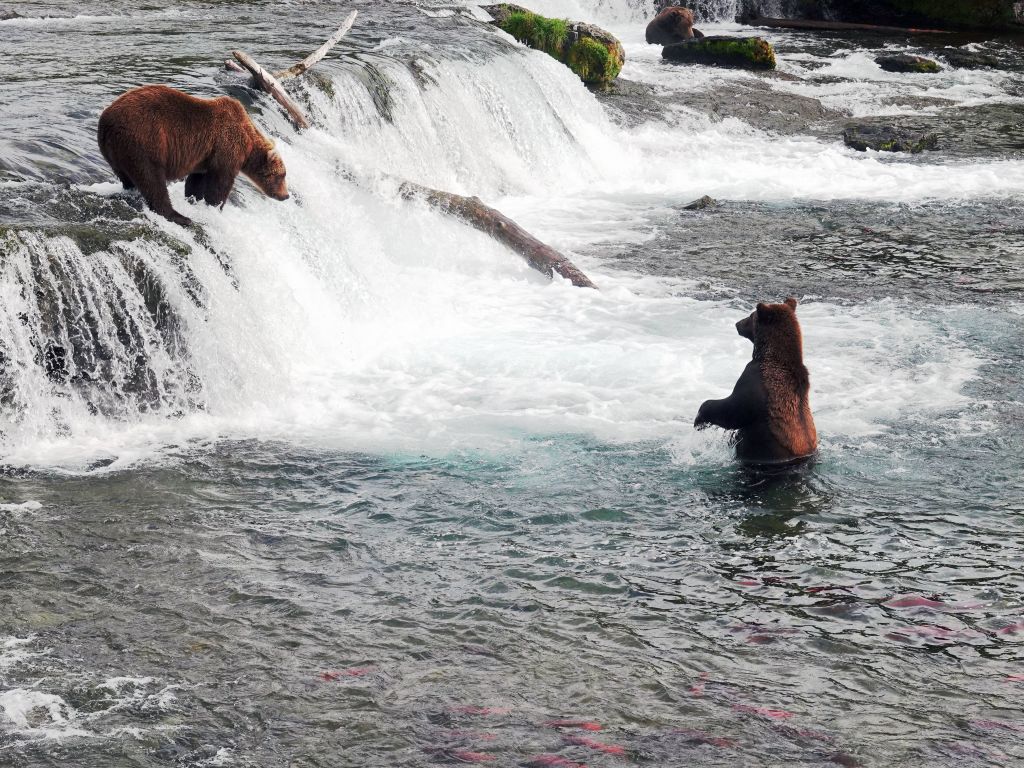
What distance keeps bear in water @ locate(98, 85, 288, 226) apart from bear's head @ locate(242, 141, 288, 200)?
0.11ft

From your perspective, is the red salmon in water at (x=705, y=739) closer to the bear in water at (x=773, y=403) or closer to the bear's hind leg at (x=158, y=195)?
the bear in water at (x=773, y=403)

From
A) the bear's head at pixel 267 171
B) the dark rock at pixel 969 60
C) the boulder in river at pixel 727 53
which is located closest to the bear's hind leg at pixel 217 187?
the bear's head at pixel 267 171

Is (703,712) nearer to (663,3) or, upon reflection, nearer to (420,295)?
(420,295)

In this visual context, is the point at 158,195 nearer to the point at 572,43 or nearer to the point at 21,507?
the point at 21,507

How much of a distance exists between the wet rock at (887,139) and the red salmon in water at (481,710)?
16073 millimetres

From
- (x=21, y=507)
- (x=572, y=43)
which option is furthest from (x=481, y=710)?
(x=572, y=43)

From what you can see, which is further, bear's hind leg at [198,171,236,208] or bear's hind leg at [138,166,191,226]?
bear's hind leg at [198,171,236,208]

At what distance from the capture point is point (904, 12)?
103 ft

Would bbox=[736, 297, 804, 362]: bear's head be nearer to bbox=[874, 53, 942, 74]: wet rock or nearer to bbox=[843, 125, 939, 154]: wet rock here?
bbox=[843, 125, 939, 154]: wet rock

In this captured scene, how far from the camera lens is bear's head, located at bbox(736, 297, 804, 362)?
299 inches

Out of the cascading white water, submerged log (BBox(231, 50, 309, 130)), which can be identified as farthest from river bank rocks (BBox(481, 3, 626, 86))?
submerged log (BBox(231, 50, 309, 130))

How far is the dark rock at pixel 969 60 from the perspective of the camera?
84.7ft

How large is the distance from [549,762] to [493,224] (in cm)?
885

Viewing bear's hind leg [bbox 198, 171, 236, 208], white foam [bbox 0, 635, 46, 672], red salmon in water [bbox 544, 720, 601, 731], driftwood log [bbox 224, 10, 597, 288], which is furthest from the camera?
driftwood log [bbox 224, 10, 597, 288]
